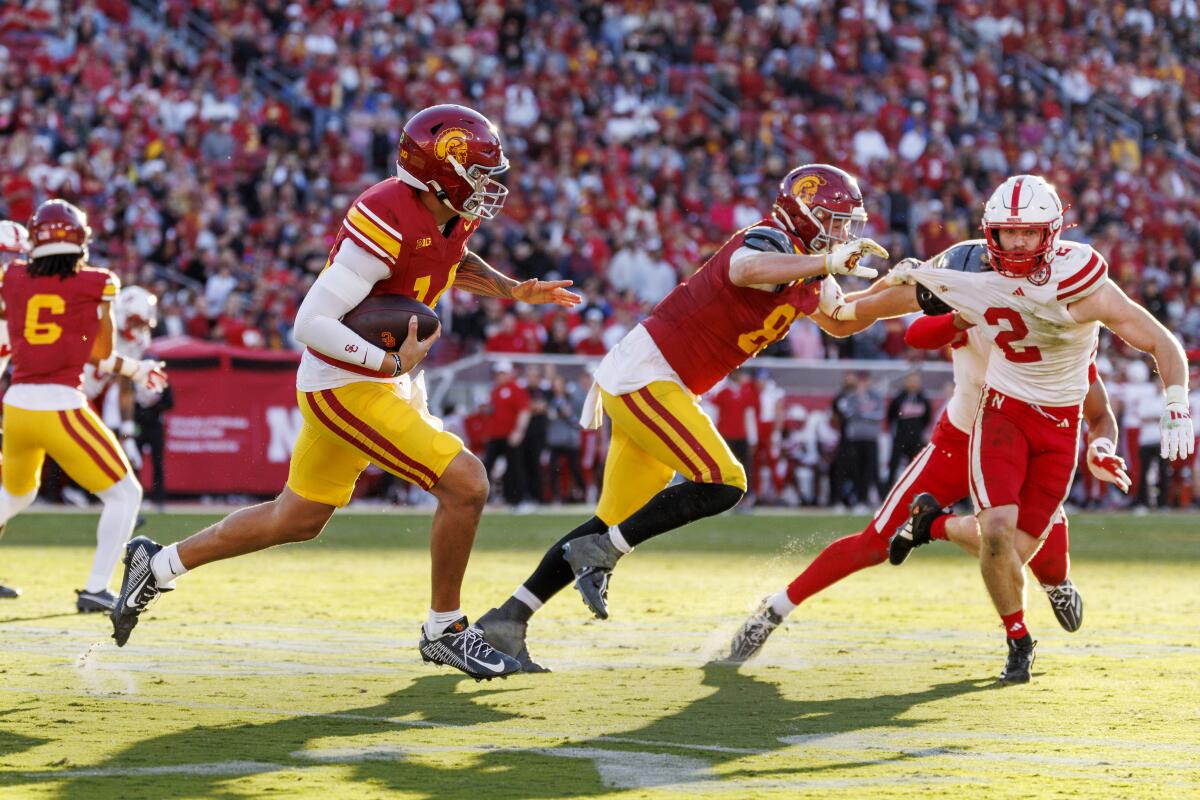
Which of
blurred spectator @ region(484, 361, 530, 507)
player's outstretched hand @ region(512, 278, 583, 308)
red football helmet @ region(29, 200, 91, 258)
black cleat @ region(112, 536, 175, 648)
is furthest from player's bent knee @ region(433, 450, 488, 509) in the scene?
blurred spectator @ region(484, 361, 530, 507)

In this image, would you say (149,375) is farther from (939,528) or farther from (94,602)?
(939,528)

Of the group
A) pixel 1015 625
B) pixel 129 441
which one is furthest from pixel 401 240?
pixel 129 441

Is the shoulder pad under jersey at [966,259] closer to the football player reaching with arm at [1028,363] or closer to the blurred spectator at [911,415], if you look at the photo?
the football player reaching with arm at [1028,363]

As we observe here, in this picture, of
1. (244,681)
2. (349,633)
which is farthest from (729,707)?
(349,633)

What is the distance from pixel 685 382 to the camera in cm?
715

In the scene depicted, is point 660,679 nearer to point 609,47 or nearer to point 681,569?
point 681,569

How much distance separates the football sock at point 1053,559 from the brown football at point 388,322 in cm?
284

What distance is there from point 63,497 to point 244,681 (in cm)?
1249

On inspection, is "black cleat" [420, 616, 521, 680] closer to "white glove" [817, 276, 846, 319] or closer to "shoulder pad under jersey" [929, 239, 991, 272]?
"white glove" [817, 276, 846, 319]

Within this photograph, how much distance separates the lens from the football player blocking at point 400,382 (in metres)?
6.17

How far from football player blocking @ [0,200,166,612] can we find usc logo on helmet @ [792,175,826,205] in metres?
3.56

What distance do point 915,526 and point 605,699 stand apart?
1615mm

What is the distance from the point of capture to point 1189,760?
4.96m

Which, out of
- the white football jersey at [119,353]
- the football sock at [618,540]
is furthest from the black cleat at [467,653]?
the white football jersey at [119,353]
